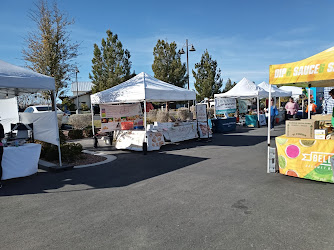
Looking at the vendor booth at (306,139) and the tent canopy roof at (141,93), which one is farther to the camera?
the tent canopy roof at (141,93)

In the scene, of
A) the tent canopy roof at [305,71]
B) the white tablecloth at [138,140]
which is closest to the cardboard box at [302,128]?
the tent canopy roof at [305,71]

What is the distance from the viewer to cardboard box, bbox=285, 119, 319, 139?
5431 millimetres

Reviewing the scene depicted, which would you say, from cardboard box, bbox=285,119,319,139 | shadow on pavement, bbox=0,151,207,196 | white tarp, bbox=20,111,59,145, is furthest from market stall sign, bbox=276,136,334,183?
white tarp, bbox=20,111,59,145

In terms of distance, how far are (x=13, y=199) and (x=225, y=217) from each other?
406cm

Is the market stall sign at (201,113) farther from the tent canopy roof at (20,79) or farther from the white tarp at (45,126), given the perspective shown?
the tent canopy roof at (20,79)

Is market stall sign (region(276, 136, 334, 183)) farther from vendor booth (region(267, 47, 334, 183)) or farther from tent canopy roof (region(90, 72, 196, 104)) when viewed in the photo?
tent canopy roof (region(90, 72, 196, 104))

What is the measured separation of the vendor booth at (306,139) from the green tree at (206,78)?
26126mm

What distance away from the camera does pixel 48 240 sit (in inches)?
132

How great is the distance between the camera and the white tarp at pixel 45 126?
7238 millimetres

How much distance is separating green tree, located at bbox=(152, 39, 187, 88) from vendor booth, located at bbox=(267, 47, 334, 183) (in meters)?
23.8

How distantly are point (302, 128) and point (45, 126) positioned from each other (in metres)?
6.88

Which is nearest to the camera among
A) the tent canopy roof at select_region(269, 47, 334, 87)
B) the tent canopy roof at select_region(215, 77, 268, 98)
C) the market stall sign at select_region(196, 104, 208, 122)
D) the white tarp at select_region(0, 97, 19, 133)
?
the tent canopy roof at select_region(269, 47, 334, 87)

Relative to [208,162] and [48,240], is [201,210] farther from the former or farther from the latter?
[208,162]

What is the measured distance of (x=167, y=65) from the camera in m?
29.4
